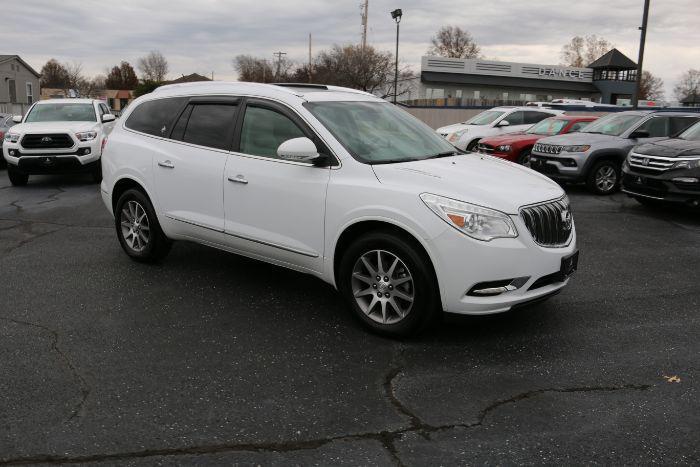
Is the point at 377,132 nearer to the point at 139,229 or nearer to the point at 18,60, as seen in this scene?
the point at 139,229

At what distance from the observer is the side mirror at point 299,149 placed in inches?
180

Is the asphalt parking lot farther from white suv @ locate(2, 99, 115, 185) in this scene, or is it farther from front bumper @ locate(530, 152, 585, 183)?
white suv @ locate(2, 99, 115, 185)

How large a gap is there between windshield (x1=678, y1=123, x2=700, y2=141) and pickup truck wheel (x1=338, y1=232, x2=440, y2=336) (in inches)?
299

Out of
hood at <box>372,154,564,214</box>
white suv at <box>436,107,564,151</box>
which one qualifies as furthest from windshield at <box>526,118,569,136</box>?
hood at <box>372,154,564,214</box>

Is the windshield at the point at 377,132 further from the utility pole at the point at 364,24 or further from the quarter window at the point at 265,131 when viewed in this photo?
the utility pole at the point at 364,24

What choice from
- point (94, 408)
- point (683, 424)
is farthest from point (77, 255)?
point (683, 424)

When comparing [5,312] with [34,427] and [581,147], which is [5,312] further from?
A: [581,147]

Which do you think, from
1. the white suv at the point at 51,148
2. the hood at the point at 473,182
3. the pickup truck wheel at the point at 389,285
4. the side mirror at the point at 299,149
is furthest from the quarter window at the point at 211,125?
the white suv at the point at 51,148

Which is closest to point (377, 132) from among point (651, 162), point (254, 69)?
point (651, 162)

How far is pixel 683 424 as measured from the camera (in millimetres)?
3350

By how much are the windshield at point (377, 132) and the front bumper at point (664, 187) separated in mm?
4980

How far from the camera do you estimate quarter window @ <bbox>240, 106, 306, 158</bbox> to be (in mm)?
5066

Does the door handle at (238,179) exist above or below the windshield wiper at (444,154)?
below

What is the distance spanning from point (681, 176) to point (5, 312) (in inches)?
337
